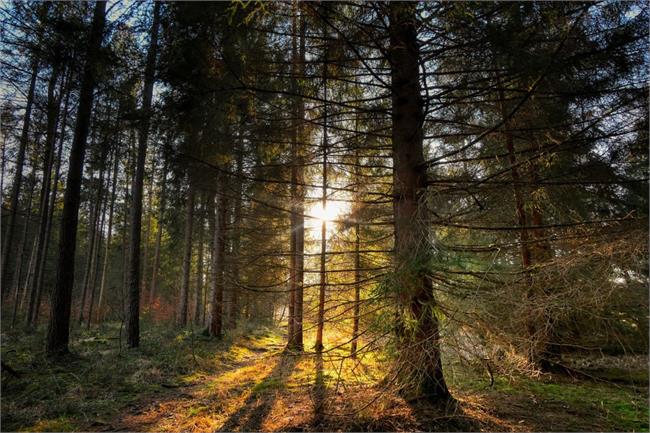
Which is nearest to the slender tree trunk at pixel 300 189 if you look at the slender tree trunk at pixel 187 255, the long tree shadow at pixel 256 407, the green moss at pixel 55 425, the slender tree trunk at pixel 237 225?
the slender tree trunk at pixel 237 225

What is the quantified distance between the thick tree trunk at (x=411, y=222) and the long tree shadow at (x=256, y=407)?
1.40 meters

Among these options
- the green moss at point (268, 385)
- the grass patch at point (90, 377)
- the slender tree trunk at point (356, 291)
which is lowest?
the green moss at point (268, 385)

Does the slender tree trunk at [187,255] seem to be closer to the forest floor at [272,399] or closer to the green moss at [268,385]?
the forest floor at [272,399]

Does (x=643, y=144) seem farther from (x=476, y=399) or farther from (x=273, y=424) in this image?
(x=273, y=424)

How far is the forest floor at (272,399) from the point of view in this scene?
12.2 feet

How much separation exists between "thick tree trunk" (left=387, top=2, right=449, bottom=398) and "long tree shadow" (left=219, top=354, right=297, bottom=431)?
1.40m

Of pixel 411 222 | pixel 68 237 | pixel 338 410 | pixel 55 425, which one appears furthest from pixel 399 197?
pixel 68 237

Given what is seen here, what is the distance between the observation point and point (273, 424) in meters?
4.15

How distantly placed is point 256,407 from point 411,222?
375cm

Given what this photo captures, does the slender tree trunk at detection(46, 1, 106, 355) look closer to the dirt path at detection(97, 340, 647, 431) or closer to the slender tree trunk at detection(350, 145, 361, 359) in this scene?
the dirt path at detection(97, 340, 647, 431)

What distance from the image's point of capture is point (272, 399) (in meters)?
5.34

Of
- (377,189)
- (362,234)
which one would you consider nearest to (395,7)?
(377,189)

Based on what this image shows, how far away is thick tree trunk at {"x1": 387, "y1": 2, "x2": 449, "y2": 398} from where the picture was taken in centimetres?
312

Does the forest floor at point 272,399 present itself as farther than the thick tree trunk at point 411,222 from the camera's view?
Yes
